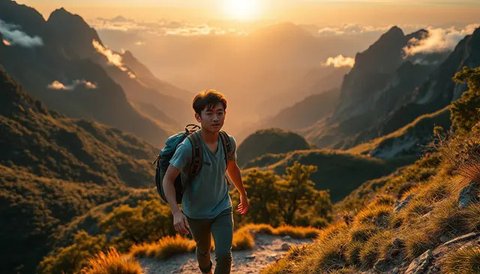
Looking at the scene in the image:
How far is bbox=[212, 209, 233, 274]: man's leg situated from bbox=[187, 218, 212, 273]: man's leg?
0.57ft

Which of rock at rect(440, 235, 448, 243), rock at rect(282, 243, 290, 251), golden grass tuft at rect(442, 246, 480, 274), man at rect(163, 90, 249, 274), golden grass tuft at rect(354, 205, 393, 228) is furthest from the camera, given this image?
rock at rect(282, 243, 290, 251)

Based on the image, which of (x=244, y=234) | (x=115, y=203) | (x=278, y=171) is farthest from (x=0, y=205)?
(x=244, y=234)

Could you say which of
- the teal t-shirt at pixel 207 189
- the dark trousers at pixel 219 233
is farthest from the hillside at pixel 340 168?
the teal t-shirt at pixel 207 189

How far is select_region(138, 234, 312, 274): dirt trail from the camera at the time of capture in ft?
43.6

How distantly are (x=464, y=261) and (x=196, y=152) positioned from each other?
384cm

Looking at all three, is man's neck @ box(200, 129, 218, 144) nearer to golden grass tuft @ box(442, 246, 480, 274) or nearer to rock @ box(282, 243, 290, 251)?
golden grass tuft @ box(442, 246, 480, 274)

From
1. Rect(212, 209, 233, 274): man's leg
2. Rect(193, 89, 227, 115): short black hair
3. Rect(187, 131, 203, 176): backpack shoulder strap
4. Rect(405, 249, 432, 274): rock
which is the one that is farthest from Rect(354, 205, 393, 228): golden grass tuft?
Rect(193, 89, 227, 115): short black hair

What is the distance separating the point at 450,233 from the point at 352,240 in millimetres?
2277

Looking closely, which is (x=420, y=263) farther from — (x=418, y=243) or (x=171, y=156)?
(x=171, y=156)

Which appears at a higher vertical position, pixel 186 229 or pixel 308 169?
pixel 186 229

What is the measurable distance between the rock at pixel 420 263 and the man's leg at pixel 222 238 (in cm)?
282

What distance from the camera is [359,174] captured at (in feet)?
566

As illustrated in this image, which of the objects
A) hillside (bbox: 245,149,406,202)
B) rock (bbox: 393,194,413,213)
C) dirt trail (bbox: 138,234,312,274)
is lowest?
hillside (bbox: 245,149,406,202)

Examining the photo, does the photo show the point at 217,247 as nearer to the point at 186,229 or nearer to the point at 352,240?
the point at 186,229
